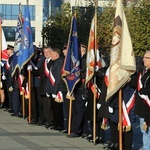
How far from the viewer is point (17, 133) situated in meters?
13.5

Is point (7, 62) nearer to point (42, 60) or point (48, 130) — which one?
point (42, 60)

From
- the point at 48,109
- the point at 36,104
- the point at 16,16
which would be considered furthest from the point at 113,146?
the point at 16,16

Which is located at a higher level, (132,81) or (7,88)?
(132,81)

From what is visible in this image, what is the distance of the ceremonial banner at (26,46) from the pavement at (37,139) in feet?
5.19

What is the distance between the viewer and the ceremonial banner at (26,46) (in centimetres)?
1562

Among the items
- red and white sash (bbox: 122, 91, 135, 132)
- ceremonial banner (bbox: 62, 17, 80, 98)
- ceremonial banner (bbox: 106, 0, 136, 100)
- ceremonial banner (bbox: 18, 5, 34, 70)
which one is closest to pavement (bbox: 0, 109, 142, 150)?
ceremonial banner (bbox: 62, 17, 80, 98)

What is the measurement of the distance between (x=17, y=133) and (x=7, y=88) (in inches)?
213

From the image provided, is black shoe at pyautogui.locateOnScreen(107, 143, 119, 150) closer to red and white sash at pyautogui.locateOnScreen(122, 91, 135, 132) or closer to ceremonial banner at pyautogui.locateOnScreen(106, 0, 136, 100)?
red and white sash at pyautogui.locateOnScreen(122, 91, 135, 132)

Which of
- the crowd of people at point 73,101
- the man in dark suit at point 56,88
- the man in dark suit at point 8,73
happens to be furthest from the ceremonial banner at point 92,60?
the man in dark suit at point 8,73

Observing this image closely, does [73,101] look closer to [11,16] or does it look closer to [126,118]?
[126,118]

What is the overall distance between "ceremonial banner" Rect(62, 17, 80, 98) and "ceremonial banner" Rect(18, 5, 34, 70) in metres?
2.57

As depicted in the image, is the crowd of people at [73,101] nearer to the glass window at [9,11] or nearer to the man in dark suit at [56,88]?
the man in dark suit at [56,88]

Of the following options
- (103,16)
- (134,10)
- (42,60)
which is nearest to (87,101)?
(42,60)

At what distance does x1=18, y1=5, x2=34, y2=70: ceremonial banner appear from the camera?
15617mm
